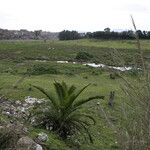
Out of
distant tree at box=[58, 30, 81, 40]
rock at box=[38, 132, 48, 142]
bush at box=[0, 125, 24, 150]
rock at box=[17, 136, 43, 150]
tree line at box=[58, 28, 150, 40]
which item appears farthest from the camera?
distant tree at box=[58, 30, 81, 40]

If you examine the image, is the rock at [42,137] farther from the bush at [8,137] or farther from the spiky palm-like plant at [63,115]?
the bush at [8,137]

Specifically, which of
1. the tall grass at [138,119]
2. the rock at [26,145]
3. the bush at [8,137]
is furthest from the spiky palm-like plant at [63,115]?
the tall grass at [138,119]

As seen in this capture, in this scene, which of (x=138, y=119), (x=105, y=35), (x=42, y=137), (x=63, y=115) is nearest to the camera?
(x=138, y=119)

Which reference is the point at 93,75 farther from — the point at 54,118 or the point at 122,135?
the point at 122,135

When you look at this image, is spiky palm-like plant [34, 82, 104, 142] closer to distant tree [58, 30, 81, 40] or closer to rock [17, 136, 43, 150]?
rock [17, 136, 43, 150]

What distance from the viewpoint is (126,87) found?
4.31 meters

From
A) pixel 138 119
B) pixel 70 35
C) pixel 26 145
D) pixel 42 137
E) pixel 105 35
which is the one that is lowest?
pixel 70 35

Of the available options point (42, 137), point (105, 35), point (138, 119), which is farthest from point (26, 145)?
point (105, 35)

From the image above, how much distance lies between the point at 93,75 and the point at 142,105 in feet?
82.9

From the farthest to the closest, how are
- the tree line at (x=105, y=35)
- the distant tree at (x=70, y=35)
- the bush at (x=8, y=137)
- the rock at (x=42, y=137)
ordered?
1. the distant tree at (x=70, y=35)
2. the tree line at (x=105, y=35)
3. the rock at (x=42, y=137)
4. the bush at (x=8, y=137)

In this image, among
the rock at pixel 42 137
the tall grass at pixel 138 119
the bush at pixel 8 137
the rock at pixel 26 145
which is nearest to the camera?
the tall grass at pixel 138 119

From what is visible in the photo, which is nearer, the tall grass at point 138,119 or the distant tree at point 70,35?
the tall grass at point 138,119

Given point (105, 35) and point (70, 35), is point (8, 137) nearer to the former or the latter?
point (105, 35)

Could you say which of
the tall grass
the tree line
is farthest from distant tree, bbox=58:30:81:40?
the tall grass
